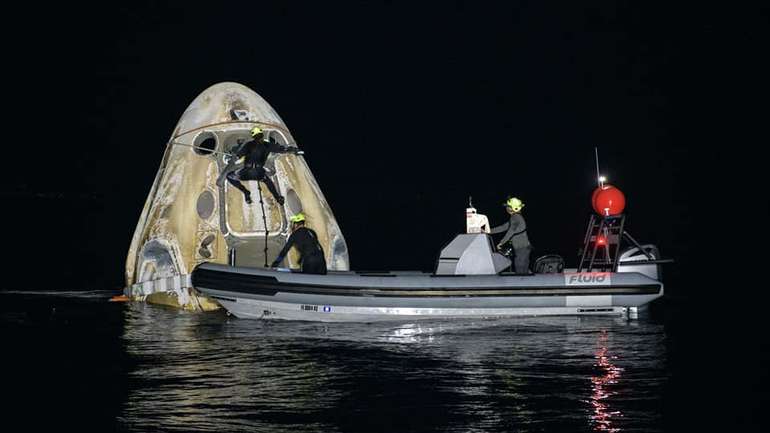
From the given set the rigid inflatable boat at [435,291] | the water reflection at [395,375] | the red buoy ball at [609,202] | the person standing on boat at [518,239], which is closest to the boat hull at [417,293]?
the rigid inflatable boat at [435,291]

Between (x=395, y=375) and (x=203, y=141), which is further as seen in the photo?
(x=203, y=141)

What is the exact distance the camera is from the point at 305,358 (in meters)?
16.6

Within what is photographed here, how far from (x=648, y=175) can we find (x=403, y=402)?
340 ft

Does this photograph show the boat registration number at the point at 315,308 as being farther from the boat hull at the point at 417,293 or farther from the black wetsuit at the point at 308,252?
the black wetsuit at the point at 308,252

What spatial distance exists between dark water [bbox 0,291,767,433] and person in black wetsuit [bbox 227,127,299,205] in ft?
9.12

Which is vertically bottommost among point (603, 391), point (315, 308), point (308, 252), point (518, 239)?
point (603, 391)

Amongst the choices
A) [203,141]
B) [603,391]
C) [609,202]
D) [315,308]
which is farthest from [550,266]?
[203,141]

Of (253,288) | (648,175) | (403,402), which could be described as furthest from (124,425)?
(648,175)

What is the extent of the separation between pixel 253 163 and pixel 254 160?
0.06 m

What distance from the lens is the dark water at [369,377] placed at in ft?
41.2

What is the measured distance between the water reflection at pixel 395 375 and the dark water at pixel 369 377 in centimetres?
3

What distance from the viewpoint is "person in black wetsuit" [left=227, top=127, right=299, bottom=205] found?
22.1 m

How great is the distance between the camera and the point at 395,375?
15281 millimetres

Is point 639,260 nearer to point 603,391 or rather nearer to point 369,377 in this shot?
point 603,391
